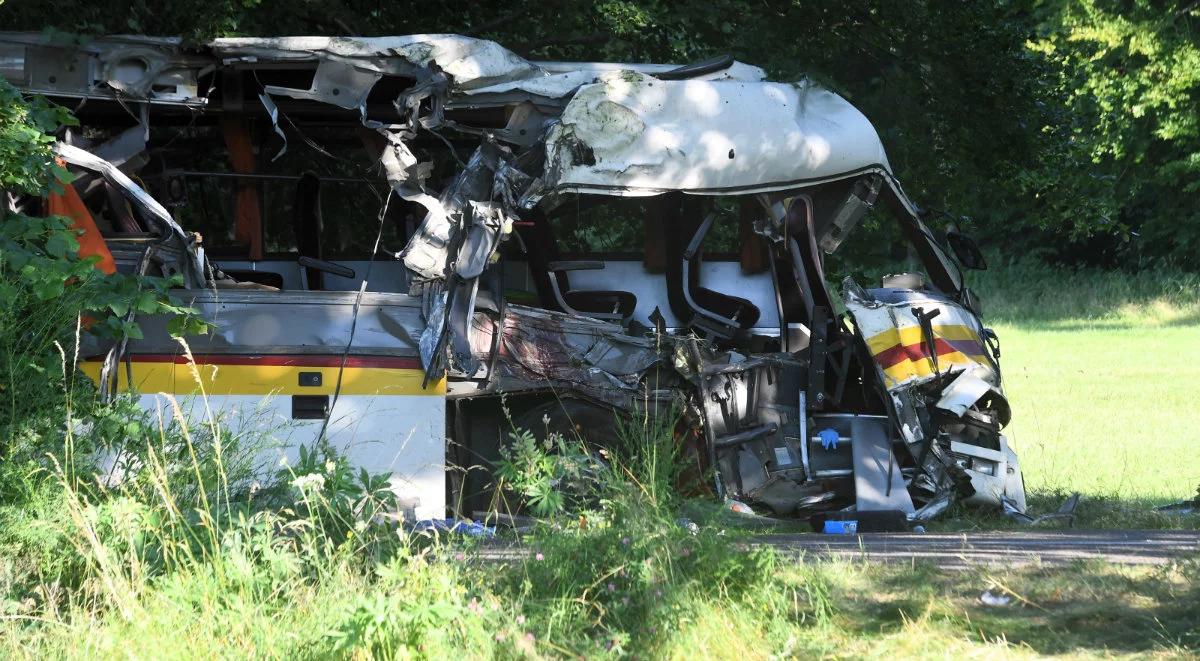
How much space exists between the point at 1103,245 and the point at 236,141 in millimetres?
32286

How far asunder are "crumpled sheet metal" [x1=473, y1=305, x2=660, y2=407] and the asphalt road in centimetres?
127

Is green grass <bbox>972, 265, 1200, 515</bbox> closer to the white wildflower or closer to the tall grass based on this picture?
the tall grass

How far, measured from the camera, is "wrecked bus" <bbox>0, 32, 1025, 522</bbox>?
763 centimetres

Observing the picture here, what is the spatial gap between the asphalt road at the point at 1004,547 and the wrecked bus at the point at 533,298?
809 millimetres

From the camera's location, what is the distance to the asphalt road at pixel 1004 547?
610 centimetres

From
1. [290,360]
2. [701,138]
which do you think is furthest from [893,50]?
[290,360]

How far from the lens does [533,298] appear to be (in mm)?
9477

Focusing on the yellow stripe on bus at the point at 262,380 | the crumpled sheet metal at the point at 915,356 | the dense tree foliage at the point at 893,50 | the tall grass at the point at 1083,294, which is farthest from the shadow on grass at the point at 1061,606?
the tall grass at the point at 1083,294

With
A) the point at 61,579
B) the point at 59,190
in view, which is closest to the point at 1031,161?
the point at 59,190

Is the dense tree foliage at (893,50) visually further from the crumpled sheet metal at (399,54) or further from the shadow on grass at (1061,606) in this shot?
the shadow on grass at (1061,606)

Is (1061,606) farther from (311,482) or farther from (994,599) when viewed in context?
(311,482)

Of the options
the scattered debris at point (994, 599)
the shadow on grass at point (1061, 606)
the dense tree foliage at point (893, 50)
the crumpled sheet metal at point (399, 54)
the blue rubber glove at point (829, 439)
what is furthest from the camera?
the dense tree foliage at point (893, 50)

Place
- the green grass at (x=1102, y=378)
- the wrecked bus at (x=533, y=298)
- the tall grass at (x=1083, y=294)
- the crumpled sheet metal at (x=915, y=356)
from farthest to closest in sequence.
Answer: the tall grass at (x=1083, y=294) → the green grass at (x=1102, y=378) → the crumpled sheet metal at (x=915, y=356) → the wrecked bus at (x=533, y=298)

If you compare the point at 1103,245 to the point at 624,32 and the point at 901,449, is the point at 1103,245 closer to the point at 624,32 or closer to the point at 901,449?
the point at 624,32
